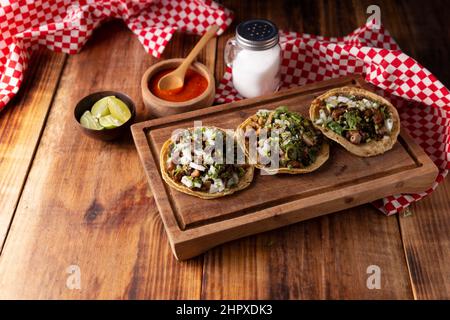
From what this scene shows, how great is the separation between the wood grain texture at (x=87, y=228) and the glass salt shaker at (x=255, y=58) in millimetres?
683

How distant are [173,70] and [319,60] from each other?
3.24 feet

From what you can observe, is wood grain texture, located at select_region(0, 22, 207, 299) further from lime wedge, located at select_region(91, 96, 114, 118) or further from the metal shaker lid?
the metal shaker lid

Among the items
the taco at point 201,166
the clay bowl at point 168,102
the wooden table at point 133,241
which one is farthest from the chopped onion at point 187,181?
the clay bowl at point 168,102

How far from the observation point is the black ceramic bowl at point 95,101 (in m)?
3.15

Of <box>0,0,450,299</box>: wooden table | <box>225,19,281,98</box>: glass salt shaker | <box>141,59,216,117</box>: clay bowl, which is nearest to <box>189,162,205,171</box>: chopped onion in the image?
<box>0,0,450,299</box>: wooden table

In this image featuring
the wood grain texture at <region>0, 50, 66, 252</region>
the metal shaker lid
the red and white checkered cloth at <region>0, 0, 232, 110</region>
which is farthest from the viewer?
the red and white checkered cloth at <region>0, 0, 232, 110</region>

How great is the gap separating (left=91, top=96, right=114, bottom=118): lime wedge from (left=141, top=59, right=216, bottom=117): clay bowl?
0.24 metres

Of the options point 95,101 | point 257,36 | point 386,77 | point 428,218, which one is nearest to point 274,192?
point 428,218

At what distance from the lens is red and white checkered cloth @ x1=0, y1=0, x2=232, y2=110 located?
3.64 meters

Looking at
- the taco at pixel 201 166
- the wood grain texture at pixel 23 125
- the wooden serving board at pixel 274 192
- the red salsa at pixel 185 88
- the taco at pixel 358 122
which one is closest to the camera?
the wooden serving board at pixel 274 192

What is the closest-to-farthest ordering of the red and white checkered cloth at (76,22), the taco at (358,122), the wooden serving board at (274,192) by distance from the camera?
the wooden serving board at (274,192) < the taco at (358,122) < the red and white checkered cloth at (76,22)

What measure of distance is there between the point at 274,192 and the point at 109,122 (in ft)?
3.74

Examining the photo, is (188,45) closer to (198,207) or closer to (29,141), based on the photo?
(29,141)

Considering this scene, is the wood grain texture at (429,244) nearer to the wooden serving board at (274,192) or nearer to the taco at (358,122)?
the wooden serving board at (274,192)
